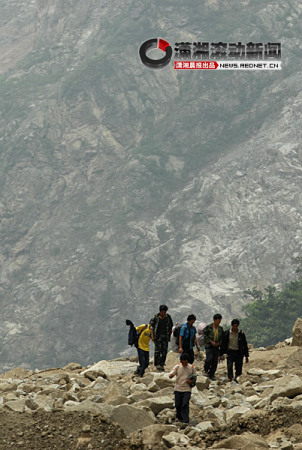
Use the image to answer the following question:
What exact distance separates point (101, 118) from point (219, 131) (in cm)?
1757

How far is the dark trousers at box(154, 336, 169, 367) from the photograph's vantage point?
48.2ft

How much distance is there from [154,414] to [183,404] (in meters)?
0.75

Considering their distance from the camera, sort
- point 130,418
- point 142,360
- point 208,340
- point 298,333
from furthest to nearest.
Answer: point 298,333, point 142,360, point 208,340, point 130,418

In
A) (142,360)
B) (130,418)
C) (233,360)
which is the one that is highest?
(142,360)

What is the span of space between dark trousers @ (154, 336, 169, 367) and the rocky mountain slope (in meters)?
0.68

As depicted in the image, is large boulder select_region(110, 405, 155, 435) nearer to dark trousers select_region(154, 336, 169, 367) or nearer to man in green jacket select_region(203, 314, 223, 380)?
man in green jacket select_region(203, 314, 223, 380)

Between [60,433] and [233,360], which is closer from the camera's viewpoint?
[60,433]

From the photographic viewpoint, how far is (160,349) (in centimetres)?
1509

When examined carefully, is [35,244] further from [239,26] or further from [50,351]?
[239,26]

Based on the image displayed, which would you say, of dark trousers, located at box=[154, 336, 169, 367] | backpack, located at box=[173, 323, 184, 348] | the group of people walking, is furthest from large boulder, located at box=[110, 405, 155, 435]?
dark trousers, located at box=[154, 336, 169, 367]

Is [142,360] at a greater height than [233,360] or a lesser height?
greater

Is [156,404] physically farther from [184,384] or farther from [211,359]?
[211,359]

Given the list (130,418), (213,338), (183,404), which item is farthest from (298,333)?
(130,418)

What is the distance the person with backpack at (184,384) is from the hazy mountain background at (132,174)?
62717 mm
